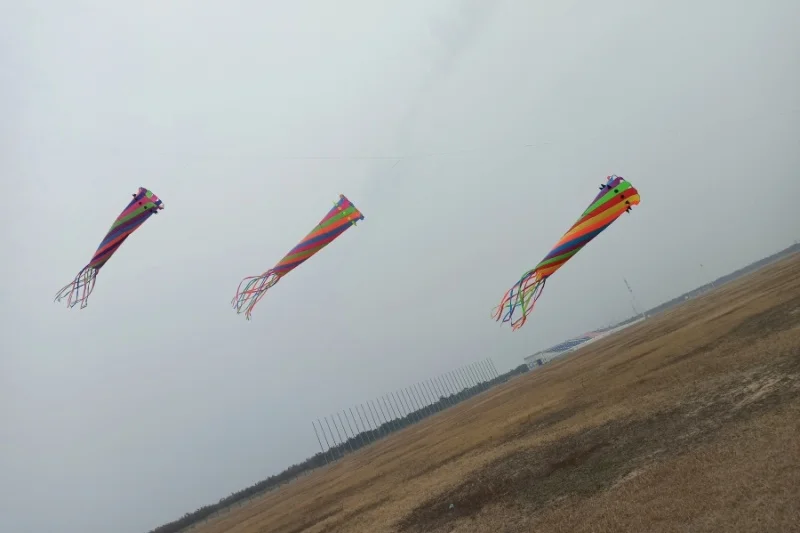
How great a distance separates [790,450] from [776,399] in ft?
9.34

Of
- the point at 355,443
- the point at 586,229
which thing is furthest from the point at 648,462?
the point at 355,443

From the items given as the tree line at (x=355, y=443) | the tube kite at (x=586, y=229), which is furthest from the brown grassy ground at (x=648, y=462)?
the tree line at (x=355, y=443)

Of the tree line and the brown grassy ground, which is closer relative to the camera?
the brown grassy ground

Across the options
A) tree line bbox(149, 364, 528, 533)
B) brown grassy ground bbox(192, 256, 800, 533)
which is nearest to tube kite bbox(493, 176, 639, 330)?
brown grassy ground bbox(192, 256, 800, 533)

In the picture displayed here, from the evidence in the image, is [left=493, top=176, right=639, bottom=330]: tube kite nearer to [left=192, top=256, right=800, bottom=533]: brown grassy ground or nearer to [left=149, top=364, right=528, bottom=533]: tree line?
[left=192, top=256, right=800, bottom=533]: brown grassy ground

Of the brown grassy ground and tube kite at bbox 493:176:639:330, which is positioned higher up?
tube kite at bbox 493:176:639:330

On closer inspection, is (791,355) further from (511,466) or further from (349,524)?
(349,524)

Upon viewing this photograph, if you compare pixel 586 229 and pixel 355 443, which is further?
pixel 355 443

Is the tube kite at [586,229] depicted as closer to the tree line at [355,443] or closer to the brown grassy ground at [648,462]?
the brown grassy ground at [648,462]

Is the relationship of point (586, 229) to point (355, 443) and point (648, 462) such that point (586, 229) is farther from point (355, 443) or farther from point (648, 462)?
point (355, 443)

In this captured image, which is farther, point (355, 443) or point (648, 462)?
point (355, 443)


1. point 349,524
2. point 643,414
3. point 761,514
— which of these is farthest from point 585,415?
point 761,514

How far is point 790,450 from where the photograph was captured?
7.91 m

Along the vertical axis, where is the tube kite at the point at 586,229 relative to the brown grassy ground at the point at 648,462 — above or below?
above
